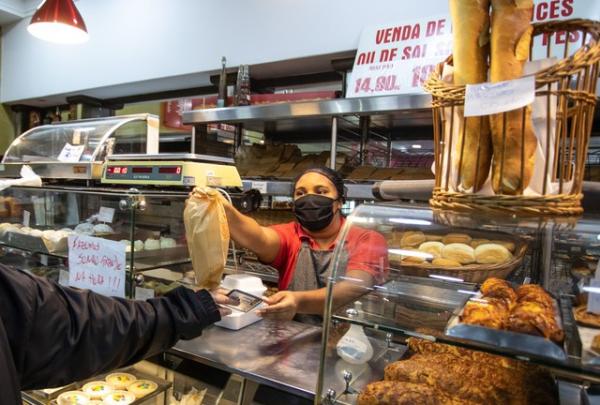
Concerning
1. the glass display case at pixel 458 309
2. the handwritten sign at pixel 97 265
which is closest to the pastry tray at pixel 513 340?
the glass display case at pixel 458 309

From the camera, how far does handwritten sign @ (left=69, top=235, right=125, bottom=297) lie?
1578mm

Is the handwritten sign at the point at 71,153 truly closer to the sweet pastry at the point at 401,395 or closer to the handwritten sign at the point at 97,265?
the handwritten sign at the point at 97,265

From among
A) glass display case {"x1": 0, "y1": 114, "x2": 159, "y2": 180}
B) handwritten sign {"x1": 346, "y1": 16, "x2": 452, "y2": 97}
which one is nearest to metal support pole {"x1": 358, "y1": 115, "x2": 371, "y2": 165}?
handwritten sign {"x1": 346, "y1": 16, "x2": 452, "y2": 97}

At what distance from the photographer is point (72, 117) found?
4.66m

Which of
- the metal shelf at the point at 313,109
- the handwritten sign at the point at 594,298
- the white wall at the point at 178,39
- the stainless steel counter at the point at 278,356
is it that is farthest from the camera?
the white wall at the point at 178,39

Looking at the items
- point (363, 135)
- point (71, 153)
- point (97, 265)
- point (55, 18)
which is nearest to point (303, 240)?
point (97, 265)

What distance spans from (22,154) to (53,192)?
127 cm

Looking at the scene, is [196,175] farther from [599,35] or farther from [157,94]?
[157,94]

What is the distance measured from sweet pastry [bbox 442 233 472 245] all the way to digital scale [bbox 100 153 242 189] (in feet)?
3.53

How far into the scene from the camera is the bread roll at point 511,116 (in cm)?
87

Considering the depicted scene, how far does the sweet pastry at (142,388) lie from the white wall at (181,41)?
225cm

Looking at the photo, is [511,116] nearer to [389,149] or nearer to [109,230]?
[109,230]

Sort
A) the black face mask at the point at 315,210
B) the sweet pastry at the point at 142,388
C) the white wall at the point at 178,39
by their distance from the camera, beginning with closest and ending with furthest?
the sweet pastry at the point at 142,388 → the black face mask at the point at 315,210 → the white wall at the point at 178,39

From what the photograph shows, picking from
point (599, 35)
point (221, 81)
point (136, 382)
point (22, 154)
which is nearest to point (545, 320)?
point (599, 35)
